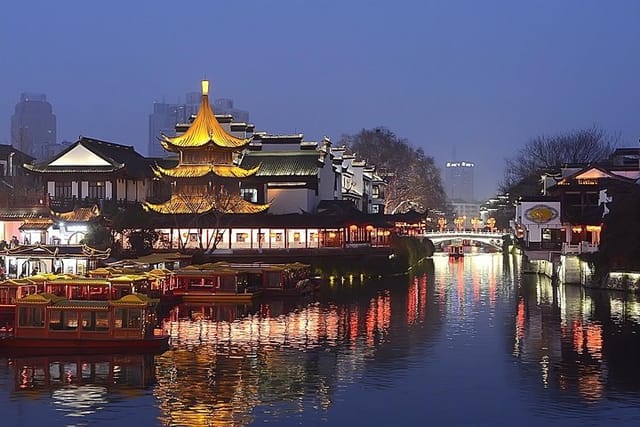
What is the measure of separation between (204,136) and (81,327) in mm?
36825

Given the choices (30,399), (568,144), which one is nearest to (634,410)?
(30,399)

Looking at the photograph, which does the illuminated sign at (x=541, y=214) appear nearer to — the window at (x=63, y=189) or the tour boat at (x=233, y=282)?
the tour boat at (x=233, y=282)

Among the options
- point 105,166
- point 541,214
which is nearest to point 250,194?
point 105,166

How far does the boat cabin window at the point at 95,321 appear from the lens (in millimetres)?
33562

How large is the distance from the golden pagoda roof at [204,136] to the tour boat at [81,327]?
3483 centimetres

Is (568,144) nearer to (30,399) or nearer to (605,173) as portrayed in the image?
(605,173)

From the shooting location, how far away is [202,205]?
6562 cm

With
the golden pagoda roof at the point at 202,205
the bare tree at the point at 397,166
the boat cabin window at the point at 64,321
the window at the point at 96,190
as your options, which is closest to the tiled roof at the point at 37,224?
the golden pagoda roof at the point at 202,205

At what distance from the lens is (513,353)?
34.9 meters

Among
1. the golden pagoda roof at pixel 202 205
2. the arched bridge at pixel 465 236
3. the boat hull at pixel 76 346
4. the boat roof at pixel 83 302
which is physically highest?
the golden pagoda roof at pixel 202 205

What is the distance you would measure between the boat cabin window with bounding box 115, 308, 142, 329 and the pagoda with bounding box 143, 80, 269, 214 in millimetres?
31468

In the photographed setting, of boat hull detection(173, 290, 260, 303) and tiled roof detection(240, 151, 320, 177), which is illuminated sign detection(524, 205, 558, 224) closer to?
tiled roof detection(240, 151, 320, 177)

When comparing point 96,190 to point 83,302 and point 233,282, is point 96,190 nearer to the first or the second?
point 233,282

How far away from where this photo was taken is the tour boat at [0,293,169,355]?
33156mm
